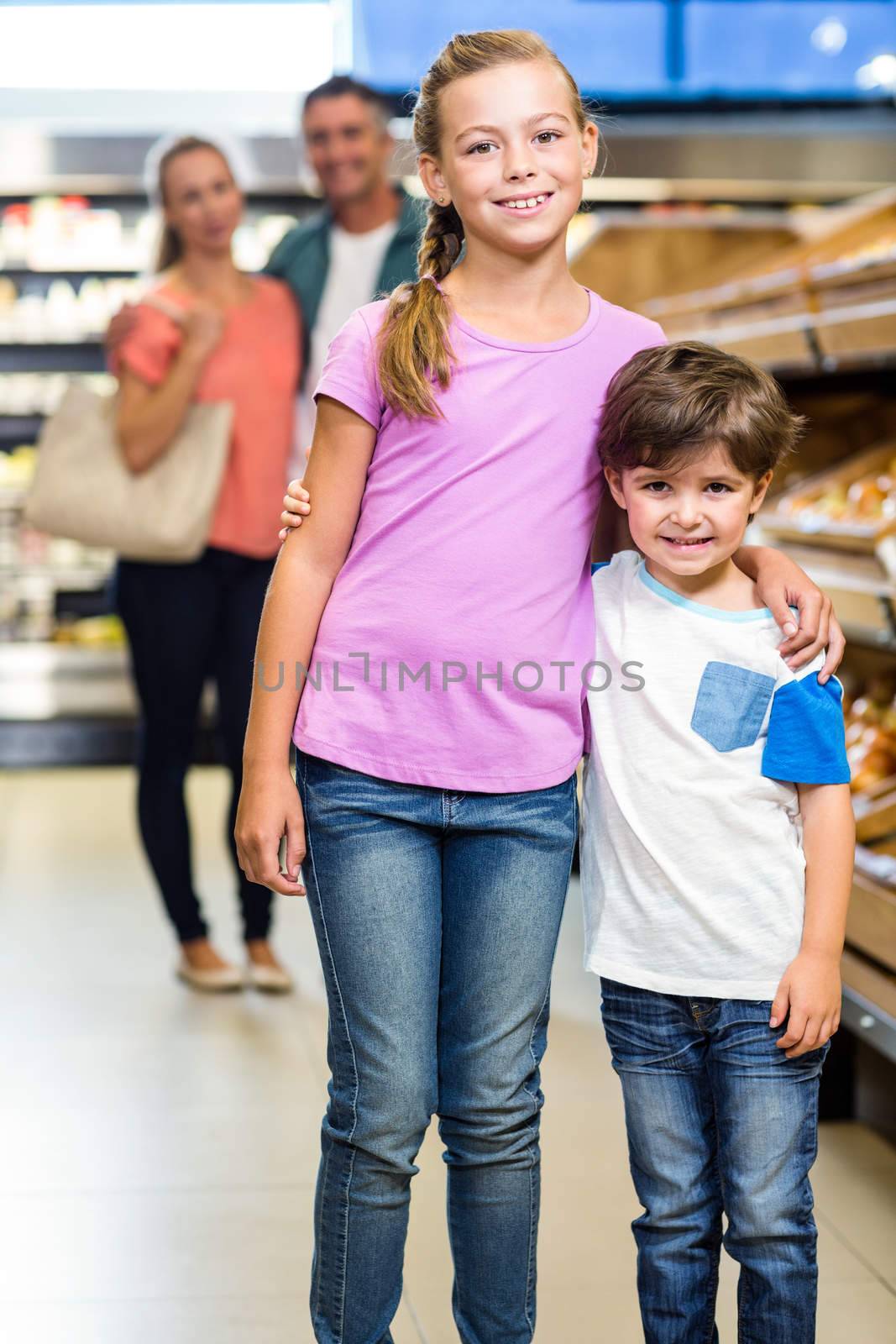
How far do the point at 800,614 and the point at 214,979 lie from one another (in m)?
2.15

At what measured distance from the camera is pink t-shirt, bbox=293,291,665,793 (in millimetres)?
A: 1456

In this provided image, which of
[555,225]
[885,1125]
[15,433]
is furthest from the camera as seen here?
[15,433]

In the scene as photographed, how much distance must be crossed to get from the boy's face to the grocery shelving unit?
1.04m

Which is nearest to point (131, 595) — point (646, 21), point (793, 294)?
point (793, 294)

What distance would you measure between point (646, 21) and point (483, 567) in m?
5.05

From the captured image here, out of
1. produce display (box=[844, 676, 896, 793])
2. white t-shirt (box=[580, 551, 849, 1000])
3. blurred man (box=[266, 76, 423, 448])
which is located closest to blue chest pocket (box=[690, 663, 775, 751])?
white t-shirt (box=[580, 551, 849, 1000])

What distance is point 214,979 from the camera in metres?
3.34

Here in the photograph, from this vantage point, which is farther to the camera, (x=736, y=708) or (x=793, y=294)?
(x=793, y=294)

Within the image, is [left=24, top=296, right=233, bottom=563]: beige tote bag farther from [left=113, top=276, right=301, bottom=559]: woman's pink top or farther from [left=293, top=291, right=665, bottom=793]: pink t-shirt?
[left=293, top=291, right=665, bottom=793]: pink t-shirt

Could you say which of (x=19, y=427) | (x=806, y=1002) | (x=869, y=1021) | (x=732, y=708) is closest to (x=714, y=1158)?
(x=806, y=1002)

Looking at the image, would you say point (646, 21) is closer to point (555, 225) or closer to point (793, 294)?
point (793, 294)

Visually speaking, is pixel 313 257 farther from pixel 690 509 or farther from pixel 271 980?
pixel 690 509

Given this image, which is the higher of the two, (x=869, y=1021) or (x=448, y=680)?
(x=448, y=680)

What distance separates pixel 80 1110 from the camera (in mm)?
2654
